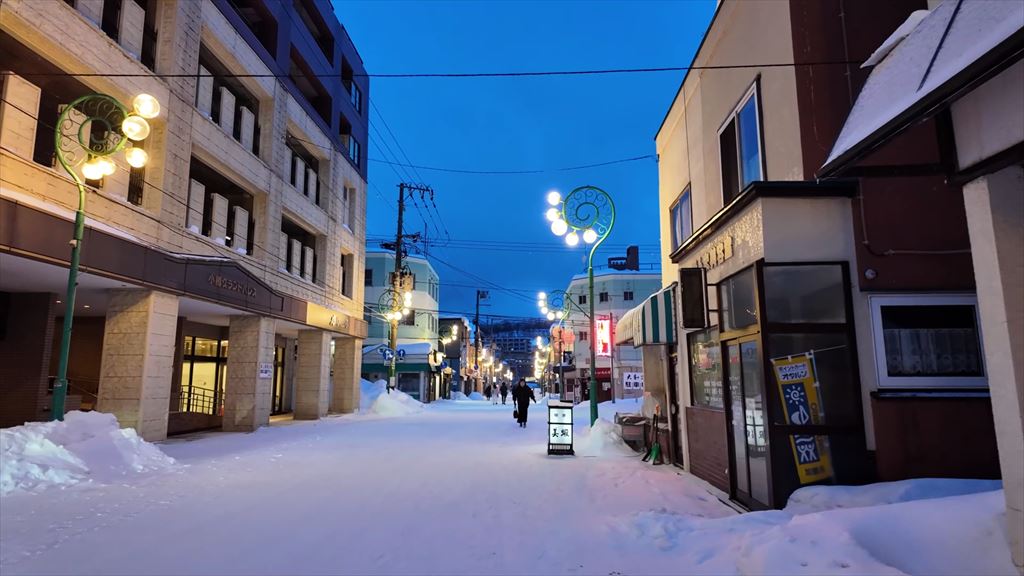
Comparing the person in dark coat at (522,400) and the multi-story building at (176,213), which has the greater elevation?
the multi-story building at (176,213)

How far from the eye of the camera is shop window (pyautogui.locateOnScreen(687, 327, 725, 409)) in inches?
373

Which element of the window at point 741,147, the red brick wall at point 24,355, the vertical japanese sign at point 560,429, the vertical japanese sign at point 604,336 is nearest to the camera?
the window at point 741,147

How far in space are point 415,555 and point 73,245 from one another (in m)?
10.1

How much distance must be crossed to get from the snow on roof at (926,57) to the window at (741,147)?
4111 mm

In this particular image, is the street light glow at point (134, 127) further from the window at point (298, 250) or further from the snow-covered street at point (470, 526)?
the window at point (298, 250)

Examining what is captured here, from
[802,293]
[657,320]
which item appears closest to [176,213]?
[657,320]

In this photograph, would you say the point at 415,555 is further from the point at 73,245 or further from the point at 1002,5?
the point at 73,245

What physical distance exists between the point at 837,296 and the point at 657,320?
5141mm

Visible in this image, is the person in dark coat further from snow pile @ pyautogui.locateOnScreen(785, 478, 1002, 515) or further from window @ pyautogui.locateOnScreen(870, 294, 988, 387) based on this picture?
window @ pyautogui.locateOnScreen(870, 294, 988, 387)

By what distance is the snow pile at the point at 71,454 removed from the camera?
8.60 meters

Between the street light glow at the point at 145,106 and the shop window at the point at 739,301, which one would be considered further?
the street light glow at the point at 145,106

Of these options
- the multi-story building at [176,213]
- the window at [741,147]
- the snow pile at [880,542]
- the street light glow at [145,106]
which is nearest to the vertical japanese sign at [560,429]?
the window at [741,147]

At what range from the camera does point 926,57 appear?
387 centimetres

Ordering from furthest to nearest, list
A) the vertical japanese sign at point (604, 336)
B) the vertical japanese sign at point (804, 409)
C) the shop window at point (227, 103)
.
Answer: the vertical japanese sign at point (604, 336)
the shop window at point (227, 103)
the vertical japanese sign at point (804, 409)
